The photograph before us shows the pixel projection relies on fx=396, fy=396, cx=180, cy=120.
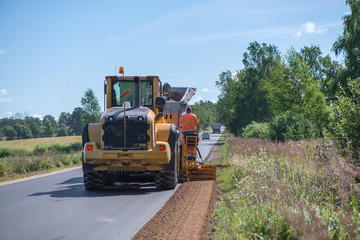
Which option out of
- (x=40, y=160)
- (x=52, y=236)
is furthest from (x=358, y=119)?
(x=40, y=160)

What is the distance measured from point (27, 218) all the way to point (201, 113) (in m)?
137

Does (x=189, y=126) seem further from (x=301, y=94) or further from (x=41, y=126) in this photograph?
(x=41, y=126)

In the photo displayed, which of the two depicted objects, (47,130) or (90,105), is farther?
(47,130)

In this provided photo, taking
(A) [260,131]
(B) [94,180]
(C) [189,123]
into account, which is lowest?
(B) [94,180]

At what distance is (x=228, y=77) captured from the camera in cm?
8819

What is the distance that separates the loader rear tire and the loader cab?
222 cm

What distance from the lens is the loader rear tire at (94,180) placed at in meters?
11.1

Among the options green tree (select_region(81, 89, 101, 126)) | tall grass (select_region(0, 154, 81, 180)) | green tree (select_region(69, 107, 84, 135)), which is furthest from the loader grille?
green tree (select_region(69, 107, 84, 135))

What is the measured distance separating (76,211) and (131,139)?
3018mm

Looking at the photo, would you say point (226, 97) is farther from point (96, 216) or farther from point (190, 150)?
point (96, 216)

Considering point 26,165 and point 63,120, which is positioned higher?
point 63,120

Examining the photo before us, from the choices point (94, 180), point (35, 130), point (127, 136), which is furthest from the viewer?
point (35, 130)

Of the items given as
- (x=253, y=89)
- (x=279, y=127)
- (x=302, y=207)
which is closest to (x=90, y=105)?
(x=253, y=89)

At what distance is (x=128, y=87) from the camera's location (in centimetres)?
1227
